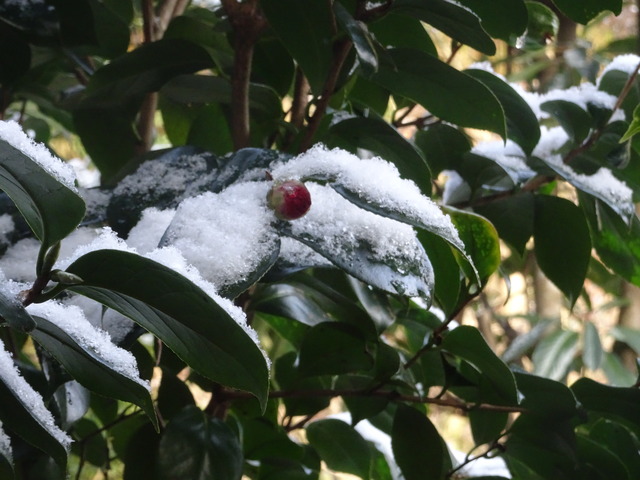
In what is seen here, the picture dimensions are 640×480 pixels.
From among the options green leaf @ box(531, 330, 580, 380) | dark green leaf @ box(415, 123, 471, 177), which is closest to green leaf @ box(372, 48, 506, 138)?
dark green leaf @ box(415, 123, 471, 177)

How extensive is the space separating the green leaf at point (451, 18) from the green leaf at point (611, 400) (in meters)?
0.29

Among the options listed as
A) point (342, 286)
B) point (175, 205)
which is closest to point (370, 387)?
point (342, 286)

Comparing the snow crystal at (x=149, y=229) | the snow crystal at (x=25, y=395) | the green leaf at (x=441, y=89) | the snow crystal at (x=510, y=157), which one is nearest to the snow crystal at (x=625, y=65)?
the snow crystal at (x=510, y=157)

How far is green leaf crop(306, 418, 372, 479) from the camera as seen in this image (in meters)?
0.68

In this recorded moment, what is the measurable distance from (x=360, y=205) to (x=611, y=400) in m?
0.34

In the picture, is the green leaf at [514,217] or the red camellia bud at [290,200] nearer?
the red camellia bud at [290,200]

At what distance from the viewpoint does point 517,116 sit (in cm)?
65

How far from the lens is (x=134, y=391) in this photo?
0.39 metres

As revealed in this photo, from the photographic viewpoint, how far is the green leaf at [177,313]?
34cm

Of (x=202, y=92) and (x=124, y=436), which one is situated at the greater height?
(x=202, y=92)

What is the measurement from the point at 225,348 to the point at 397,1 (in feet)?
0.94

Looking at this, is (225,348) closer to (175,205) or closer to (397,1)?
(175,205)

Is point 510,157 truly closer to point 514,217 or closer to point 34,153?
point 514,217

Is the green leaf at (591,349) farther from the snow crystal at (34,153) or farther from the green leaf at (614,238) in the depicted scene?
the snow crystal at (34,153)
